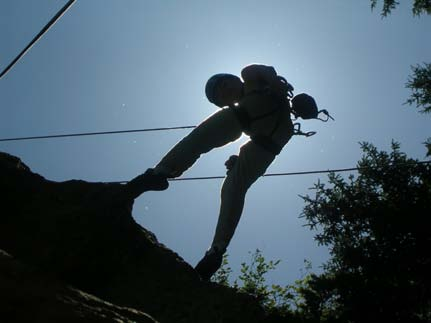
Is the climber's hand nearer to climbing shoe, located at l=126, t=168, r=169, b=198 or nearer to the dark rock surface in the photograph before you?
climbing shoe, located at l=126, t=168, r=169, b=198

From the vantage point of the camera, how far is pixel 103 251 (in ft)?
11.5

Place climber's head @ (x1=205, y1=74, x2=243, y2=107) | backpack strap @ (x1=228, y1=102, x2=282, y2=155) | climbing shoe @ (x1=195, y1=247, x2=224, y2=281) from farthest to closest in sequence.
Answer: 1. climber's head @ (x1=205, y1=74, x2=243, y2=107)
2. backpack strap @ (x1=228, y1=102, x2=282, y2=155)
3. climbing shoe @ (x1=195, y1=247, x2=224, y2=281)

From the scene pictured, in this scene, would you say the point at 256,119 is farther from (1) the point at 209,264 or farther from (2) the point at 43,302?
(2) the point at 43,302

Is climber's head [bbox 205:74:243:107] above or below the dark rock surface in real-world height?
above

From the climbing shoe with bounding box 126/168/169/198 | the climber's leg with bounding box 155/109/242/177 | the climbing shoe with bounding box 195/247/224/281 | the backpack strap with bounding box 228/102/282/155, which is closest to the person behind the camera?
the climbing shoe with bounding box 195/247/224/281

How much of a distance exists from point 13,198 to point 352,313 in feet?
12.4

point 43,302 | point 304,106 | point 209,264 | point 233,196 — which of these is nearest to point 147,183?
point 233,196

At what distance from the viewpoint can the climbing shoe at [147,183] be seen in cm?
375

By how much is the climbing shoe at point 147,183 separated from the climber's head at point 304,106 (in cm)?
168

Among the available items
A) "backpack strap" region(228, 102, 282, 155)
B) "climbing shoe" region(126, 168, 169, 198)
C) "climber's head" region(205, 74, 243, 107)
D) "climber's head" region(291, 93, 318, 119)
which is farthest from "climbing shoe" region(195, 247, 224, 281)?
"climber's head" region(291, 93, 318, 119)

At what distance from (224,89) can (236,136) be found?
1.77ft

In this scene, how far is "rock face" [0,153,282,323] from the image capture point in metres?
3.11

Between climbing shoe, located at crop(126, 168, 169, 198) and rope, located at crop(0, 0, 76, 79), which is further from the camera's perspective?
climbing shoe, located at crop(126, 168, 169, 198)

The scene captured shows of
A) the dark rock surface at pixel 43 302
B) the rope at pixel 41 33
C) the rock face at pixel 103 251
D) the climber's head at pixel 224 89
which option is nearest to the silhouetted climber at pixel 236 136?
the climber's head at pixel 224 89
